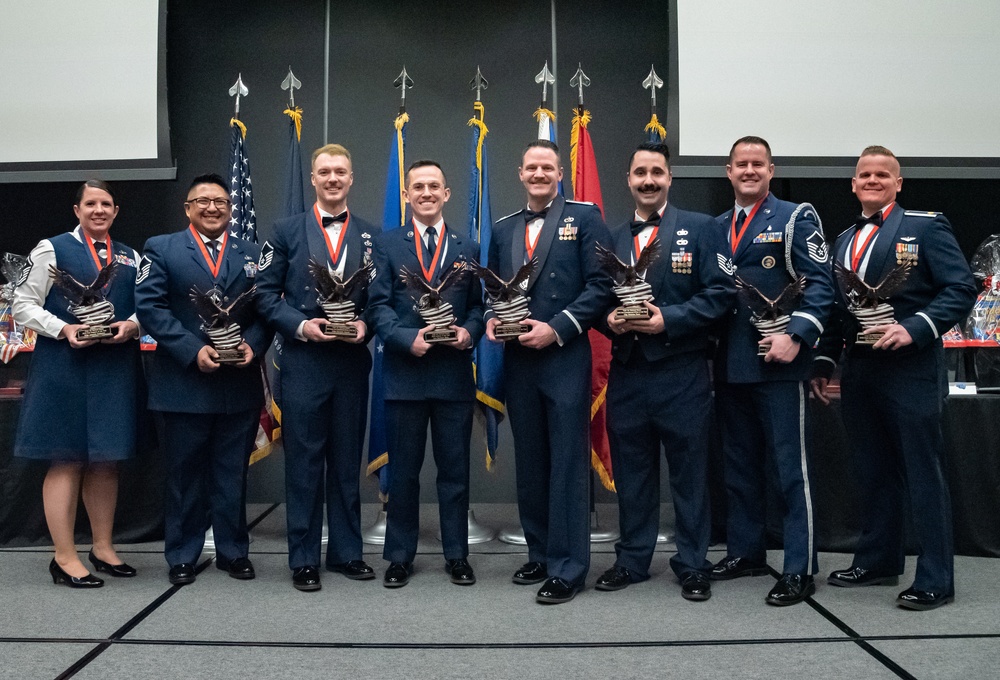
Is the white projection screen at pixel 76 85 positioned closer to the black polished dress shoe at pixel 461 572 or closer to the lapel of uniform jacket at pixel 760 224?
the black polished dress shoe at pixel 461 572

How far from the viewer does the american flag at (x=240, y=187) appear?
466 centimetres

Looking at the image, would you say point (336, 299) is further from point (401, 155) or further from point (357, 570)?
point (401, 155)

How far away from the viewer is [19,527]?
169 inches

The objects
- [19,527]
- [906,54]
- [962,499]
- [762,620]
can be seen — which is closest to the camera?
[762,620]

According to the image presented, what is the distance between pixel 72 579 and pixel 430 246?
201 centimetres

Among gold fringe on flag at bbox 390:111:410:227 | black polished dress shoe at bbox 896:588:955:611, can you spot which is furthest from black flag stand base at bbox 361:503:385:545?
black polished dress shoe at bbox 896:588:955:611

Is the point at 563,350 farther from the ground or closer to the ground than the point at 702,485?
farther from the ground

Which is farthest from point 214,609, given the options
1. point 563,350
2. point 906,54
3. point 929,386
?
Answer: point 906,54

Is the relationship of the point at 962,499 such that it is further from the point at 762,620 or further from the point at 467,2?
the point at 467,2

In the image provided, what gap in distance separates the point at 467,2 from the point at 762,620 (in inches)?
171

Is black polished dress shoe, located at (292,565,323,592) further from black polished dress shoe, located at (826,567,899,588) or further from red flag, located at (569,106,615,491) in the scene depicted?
black polished dress shoe, located at (826,567,899,588)

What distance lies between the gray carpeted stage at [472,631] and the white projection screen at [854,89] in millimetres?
2493

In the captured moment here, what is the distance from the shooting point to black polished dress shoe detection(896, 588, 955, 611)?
10.0ft

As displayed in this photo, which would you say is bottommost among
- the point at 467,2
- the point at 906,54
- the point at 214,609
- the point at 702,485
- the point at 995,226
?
the point at 214,609
